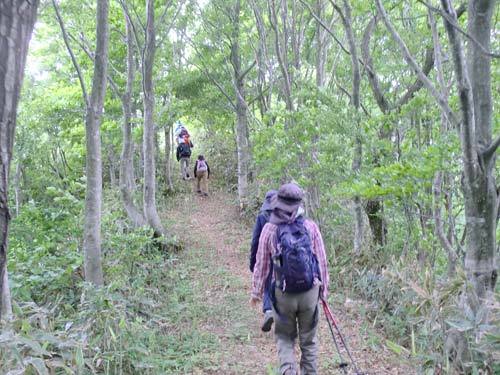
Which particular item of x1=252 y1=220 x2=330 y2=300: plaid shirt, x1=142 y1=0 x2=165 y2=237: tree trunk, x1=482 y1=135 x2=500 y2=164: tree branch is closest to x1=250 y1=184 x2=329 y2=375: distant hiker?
x1=252 y1=220 x2=330 y2=300: plaid shirt

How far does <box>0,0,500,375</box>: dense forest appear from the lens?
3578 mm

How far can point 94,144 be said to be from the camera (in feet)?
16.9

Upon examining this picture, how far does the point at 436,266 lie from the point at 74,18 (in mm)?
8568

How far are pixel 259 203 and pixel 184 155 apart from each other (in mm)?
5052

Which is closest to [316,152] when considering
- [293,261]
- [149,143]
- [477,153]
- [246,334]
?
[149,143]

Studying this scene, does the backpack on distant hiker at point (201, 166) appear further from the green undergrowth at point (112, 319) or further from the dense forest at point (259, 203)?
the green undergrowth at point (112, 319)

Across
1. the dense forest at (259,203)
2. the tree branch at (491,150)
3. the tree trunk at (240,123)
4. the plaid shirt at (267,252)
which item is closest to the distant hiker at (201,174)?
the tree trunk at (240,123)

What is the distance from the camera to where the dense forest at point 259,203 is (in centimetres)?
358

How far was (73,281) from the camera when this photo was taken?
215 inches

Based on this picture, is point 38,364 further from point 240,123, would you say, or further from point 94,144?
point 240,123

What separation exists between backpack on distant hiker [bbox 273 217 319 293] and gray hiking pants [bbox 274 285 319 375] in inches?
4.2

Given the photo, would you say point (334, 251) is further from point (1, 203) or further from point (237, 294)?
point (1, 203)

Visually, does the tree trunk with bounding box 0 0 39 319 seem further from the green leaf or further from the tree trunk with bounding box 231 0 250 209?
the tree trunk with bounding box 231 0 250 209

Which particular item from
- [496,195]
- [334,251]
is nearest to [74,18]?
[334,251]
